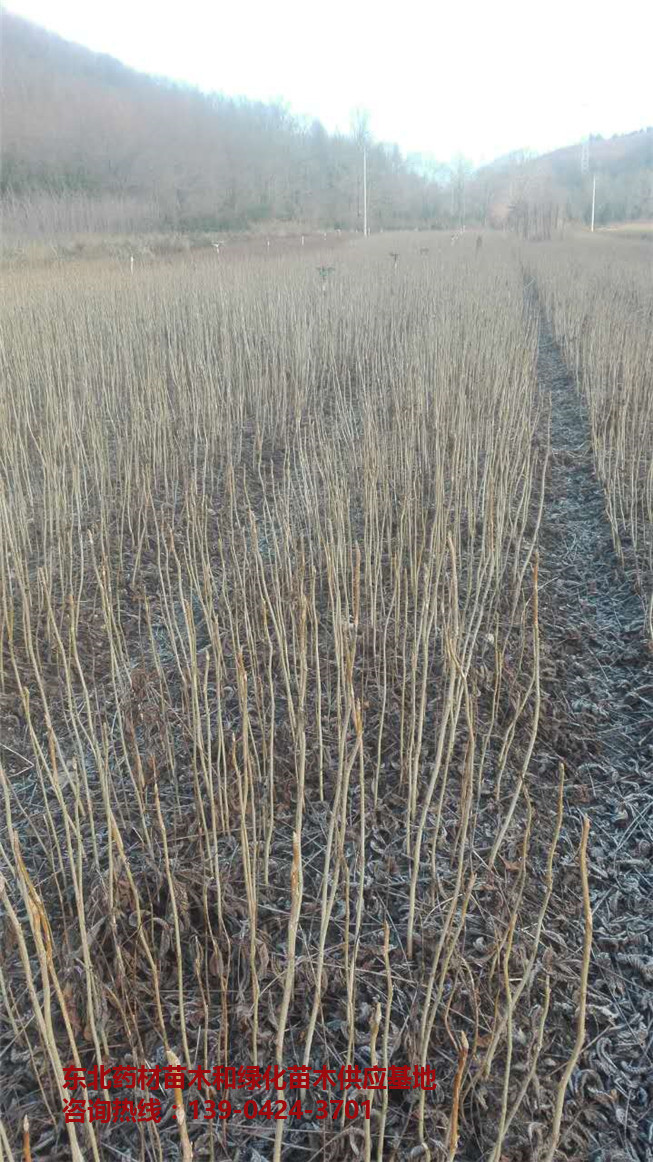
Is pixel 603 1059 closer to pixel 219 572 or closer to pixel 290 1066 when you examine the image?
pixel 290 1066

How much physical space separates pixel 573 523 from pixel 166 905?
2.15m

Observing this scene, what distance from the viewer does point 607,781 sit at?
1.60 meters

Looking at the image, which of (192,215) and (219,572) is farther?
(192,215)

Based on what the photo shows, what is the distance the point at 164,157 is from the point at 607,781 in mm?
26902

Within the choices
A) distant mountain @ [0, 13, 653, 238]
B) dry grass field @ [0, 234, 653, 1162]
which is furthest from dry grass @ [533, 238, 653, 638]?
distant mountain @ [0, 13, 653, 238]

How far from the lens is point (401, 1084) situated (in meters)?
1.01

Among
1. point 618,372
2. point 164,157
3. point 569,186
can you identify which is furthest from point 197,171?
point 569,186

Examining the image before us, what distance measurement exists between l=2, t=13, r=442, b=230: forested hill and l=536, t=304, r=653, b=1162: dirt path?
10.8m

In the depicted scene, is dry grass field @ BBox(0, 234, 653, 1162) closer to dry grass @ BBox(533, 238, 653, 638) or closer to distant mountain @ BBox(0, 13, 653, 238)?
dry grass @ BBox(533, 238, 653, 638)

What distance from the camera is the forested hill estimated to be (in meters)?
18.0

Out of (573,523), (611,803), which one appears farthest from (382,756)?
(573,523)

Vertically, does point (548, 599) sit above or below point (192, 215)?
below

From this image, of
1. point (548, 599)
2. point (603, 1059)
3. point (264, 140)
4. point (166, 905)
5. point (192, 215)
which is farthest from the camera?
point (264, 140)

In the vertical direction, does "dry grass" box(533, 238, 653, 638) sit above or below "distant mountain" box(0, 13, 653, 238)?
below
